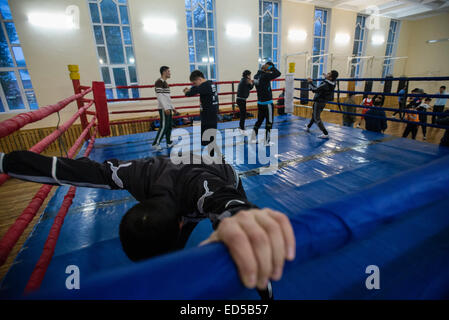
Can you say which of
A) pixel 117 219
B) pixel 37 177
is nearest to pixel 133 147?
pixel 117 219

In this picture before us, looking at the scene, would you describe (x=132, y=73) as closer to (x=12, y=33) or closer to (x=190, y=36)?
(x=190, y=36)

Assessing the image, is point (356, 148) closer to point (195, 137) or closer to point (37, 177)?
point (195, 137)

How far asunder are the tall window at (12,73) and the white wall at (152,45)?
0.40 meters

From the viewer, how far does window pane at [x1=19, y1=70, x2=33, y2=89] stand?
629cm

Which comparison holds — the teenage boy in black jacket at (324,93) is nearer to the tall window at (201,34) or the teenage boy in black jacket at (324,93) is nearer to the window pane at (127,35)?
the tall window at (201,34)

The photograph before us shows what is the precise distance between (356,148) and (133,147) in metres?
4.23

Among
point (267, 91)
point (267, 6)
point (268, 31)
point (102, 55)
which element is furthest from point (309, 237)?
point (267, 6)

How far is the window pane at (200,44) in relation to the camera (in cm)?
836

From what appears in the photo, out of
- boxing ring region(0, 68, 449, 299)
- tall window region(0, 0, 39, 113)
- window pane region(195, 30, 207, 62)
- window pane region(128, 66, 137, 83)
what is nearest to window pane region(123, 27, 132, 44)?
window pane region(128, 66, 137, 83)

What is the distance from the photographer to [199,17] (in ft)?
26.9

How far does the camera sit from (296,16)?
385 inches

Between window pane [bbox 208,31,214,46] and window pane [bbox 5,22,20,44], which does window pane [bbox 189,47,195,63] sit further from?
window pane [bbox 5,22,20,44]

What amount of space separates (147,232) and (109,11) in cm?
862
